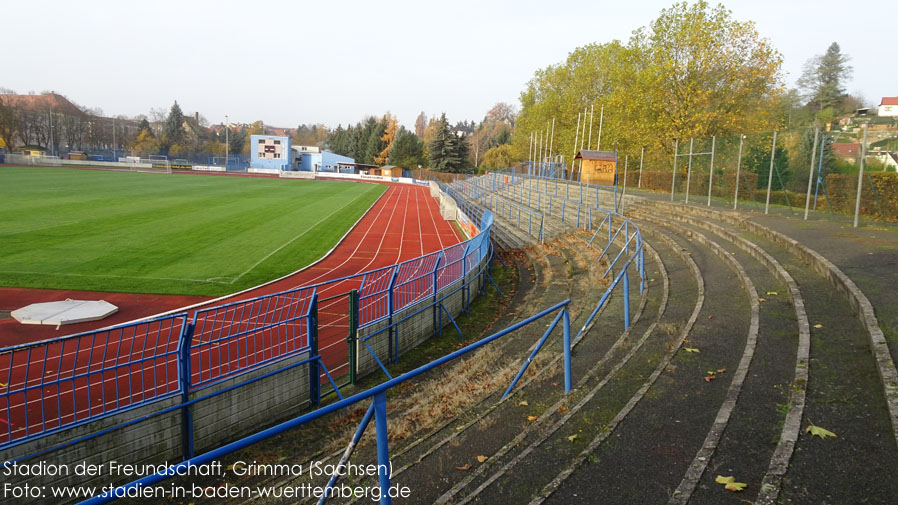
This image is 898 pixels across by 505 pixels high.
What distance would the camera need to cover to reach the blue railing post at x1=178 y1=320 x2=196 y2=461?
20.1ft

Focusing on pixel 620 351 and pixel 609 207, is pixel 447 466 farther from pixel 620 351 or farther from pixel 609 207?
pixel 609 207

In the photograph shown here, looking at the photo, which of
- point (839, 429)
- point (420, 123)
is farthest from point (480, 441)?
point (420, 123)

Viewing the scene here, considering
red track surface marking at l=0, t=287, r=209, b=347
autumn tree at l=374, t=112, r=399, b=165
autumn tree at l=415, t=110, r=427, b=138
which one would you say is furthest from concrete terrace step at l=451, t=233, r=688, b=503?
autumn tree at l=415, t=110, r=427, b=138

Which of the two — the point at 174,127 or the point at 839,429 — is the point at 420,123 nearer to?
the point at 174,127

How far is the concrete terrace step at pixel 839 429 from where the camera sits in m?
3.63

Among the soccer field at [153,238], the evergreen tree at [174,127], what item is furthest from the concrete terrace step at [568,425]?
the evergreen tree at [174,127]

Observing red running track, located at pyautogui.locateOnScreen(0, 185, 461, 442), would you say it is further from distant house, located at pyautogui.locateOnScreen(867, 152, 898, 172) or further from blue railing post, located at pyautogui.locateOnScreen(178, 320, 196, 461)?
distant house, located at pyautogui.locateOnScreen(867, 152, 898, 172)

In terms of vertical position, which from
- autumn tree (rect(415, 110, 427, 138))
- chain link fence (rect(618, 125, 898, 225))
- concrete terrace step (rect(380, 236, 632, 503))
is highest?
autumn tree (rect(415, 110, 427, 138))

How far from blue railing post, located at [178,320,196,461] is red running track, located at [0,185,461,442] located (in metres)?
0.15

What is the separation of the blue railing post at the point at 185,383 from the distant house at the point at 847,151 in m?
18.3

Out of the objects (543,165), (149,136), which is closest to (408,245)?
(543,165)

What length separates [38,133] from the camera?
333 feet

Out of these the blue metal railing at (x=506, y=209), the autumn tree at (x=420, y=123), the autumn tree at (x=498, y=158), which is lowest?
the blue metal railing at (x=506, y=209)

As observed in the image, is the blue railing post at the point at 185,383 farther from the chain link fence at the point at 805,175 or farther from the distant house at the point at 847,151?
the distant house at the point at 847,151
